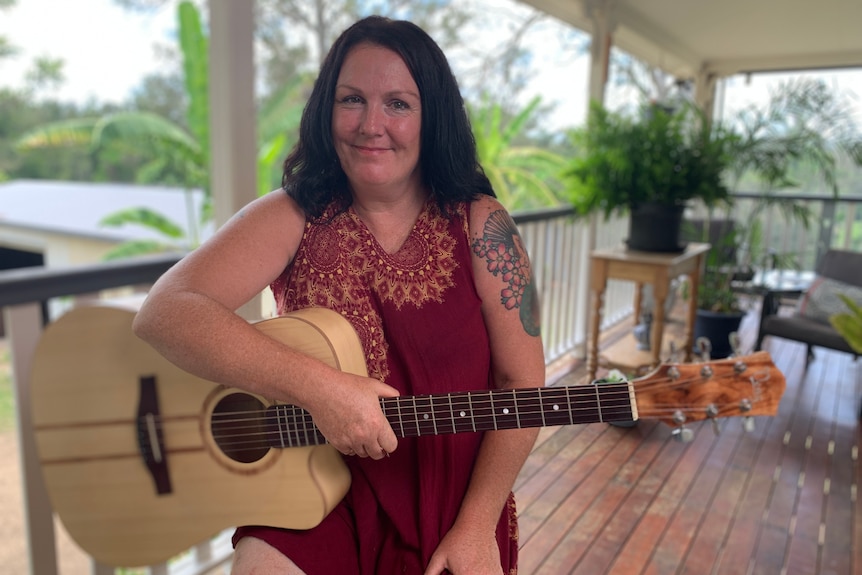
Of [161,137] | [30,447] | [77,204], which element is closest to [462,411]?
[30,447]

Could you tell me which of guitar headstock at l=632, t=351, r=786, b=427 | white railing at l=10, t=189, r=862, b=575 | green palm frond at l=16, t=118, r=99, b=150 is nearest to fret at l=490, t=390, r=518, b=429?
guitar headstock at l=632, t=351, r=786, b=427

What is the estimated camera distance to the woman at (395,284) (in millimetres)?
967

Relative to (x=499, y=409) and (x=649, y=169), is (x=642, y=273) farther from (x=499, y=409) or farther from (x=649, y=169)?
(x=499, y=409)

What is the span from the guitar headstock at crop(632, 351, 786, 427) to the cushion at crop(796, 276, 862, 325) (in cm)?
299

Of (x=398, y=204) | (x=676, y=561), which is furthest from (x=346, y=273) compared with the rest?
(x=676, y=561)

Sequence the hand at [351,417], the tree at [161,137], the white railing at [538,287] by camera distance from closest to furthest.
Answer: the hand at [351,417]
the white railing at [538,287]
the tree at [161,137]

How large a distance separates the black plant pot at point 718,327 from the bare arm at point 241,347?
3413 millimetres

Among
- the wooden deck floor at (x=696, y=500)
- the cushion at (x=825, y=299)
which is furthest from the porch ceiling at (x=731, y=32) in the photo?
the wooden deck floor at (x=696, y=500)

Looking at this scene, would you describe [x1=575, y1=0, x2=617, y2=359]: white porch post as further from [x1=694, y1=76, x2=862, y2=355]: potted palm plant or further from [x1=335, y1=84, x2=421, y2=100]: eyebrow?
[x1=335, y1=84, x2=421, y2=100]: eyebrow

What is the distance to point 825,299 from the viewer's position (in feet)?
11.7

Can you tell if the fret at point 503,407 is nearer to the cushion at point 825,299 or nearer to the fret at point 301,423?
the fret at point 301,423

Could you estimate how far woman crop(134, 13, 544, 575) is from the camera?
0.97 m

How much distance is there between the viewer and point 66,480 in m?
1.12

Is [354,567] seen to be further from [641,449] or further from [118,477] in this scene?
[641,449]
